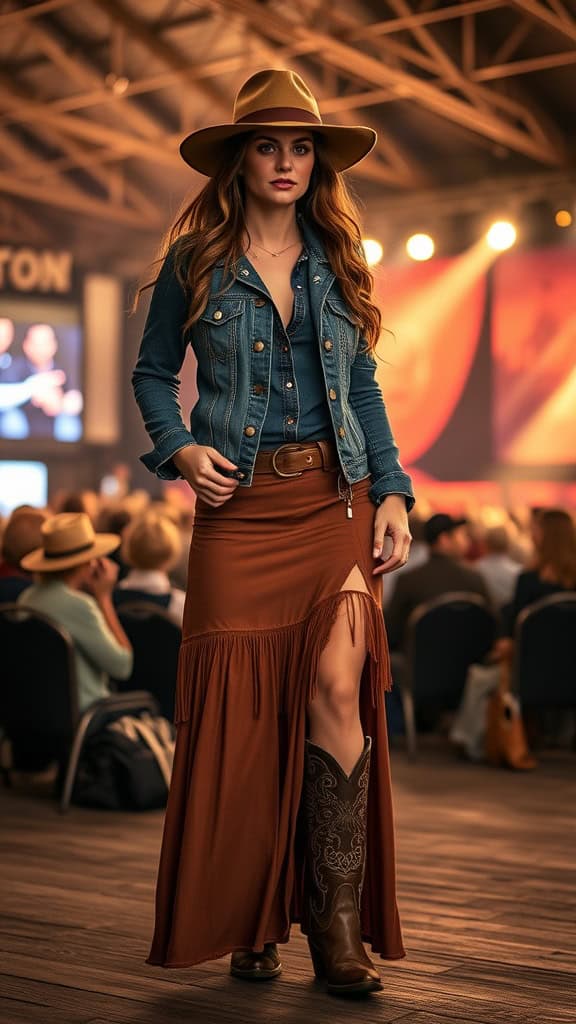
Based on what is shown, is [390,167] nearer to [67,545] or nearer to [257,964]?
[67,545]

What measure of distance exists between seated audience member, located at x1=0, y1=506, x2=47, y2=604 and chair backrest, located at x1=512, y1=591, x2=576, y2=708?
5.92 feet

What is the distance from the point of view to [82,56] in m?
14.8

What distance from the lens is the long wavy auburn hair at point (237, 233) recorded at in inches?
99.1

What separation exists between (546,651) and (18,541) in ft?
6.56

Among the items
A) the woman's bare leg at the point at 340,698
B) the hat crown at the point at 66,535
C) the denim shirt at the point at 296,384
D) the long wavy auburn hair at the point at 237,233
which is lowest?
the woman's bare leg at the point at 340,698

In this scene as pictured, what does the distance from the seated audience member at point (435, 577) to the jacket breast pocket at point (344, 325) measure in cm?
388

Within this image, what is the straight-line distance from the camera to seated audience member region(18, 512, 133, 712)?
15.6ft

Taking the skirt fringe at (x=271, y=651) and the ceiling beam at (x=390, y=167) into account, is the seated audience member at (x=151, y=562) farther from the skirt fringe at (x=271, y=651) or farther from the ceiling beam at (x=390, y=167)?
the ceiling beam at (x=390, y=167)

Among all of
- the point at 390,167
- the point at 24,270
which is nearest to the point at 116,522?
the point at 390,167

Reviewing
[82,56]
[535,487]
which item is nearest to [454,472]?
[535,487]

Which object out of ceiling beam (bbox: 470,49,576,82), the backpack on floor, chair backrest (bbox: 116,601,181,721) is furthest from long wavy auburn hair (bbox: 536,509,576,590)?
ceiling beam (bbox: 470,49,576,82)

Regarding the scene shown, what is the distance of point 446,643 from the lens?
597 cm

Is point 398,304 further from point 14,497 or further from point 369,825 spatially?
point 369,825

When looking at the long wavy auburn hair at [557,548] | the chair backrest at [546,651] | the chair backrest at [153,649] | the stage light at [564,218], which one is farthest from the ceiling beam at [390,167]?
the chair backrest at [153,649]
